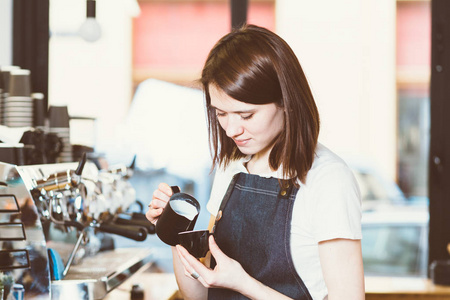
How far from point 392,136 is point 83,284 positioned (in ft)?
7.16

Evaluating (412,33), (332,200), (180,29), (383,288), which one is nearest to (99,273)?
(332,200)

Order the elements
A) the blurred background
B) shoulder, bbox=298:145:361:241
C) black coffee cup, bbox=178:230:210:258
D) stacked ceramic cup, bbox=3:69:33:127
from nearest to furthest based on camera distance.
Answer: shoulder, bbox=298:145:361:241 < black coffee cup, bbox=178:230:210:258 < stacked ceramic cup, bbox=3:69:33:127 < the blurred background

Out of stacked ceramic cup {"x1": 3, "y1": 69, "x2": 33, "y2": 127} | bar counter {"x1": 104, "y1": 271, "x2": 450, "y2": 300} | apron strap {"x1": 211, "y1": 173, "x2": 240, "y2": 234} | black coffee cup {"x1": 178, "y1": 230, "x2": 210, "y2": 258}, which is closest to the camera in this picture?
black coffee cup {"x1": 178, "y1": 230, "x2": 210, "y2": 258}

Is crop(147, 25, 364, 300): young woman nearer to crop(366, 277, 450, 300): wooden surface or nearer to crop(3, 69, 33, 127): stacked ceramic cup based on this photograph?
crop(3, 69, 33, 127): stacked ceramic cup

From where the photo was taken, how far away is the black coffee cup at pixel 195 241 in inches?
52.0

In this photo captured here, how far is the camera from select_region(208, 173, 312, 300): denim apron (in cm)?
136

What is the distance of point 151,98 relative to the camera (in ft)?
9.68

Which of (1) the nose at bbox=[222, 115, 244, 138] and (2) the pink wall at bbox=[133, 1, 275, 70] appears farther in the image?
(2) the pink wall at bbox=[133, 1, 275, 70]

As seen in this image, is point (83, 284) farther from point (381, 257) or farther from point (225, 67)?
point (381, 257)

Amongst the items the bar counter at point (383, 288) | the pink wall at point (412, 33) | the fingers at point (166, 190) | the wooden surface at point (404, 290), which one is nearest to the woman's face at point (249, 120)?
the fingers at point (166, 190)

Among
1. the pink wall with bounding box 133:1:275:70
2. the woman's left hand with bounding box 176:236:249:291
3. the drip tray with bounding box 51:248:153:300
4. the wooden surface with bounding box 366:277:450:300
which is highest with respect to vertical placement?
the pink wall with bounding box 133:1:275:70

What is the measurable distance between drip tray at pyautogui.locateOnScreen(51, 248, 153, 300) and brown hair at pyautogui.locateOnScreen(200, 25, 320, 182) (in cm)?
67

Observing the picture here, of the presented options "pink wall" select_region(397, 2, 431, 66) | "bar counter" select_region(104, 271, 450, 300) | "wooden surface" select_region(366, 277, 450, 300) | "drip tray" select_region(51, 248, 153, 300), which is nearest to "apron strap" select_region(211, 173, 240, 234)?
"drip tray" select_region(51, 248, 153, 300)

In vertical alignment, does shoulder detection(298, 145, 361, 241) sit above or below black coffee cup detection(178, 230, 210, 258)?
above
